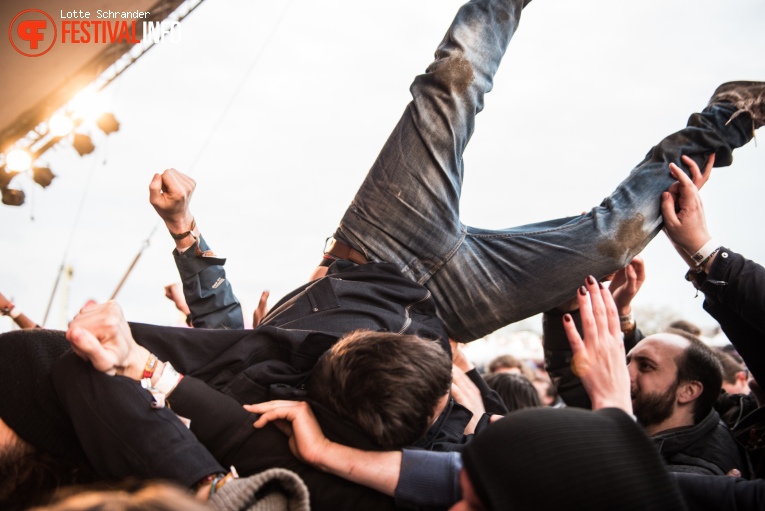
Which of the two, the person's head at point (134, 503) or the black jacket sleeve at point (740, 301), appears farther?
the black jacket sleeve at point (740, 301)

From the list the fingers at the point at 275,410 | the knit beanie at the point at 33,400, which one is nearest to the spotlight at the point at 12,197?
the knit beanie at the point at 33,400

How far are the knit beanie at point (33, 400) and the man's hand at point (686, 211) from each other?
1.81m

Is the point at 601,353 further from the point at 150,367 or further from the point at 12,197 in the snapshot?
the point at 12,197

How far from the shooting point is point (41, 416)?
150cm

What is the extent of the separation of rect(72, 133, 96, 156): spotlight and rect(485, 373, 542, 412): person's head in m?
5.30

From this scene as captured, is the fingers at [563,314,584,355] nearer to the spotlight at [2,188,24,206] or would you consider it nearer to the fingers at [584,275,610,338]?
the fingers at [584,275,610,338]

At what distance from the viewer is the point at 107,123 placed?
6941 mm

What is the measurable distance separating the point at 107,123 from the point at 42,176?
886mm

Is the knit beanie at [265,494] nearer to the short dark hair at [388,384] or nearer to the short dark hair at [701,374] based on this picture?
the short dark hair at [388,384]

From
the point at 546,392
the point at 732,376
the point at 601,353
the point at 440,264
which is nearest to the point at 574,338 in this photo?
the point at 601,353

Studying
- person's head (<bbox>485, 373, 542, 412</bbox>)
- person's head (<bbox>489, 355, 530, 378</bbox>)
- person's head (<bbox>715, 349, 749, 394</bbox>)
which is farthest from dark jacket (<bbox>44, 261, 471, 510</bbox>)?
person's head (<bbox>489, 355, 530, 378</bbox>)

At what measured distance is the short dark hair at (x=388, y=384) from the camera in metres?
1.48

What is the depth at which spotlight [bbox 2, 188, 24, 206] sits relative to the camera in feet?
22.5

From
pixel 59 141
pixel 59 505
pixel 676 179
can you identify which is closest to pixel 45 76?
pixel 59 141
